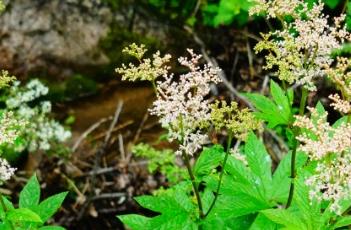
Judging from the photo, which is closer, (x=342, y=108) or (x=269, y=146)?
(x=342, y=108)

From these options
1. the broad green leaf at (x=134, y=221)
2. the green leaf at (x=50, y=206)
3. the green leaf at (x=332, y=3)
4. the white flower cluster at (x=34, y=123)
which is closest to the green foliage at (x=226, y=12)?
the green leaf at (x=332, y=3)

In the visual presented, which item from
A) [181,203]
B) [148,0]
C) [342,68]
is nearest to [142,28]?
[148,0]

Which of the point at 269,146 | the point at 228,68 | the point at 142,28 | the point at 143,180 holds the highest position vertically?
the point at 142,28

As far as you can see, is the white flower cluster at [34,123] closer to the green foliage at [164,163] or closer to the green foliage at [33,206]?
the green foliage at [164,163]

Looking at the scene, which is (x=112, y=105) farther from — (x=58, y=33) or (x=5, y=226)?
(x=5, y=226)

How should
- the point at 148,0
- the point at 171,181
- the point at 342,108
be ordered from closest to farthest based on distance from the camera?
the point at 342,108
the point at 171,181
the point at 148,0

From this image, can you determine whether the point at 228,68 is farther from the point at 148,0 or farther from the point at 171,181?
the point at 171,181
